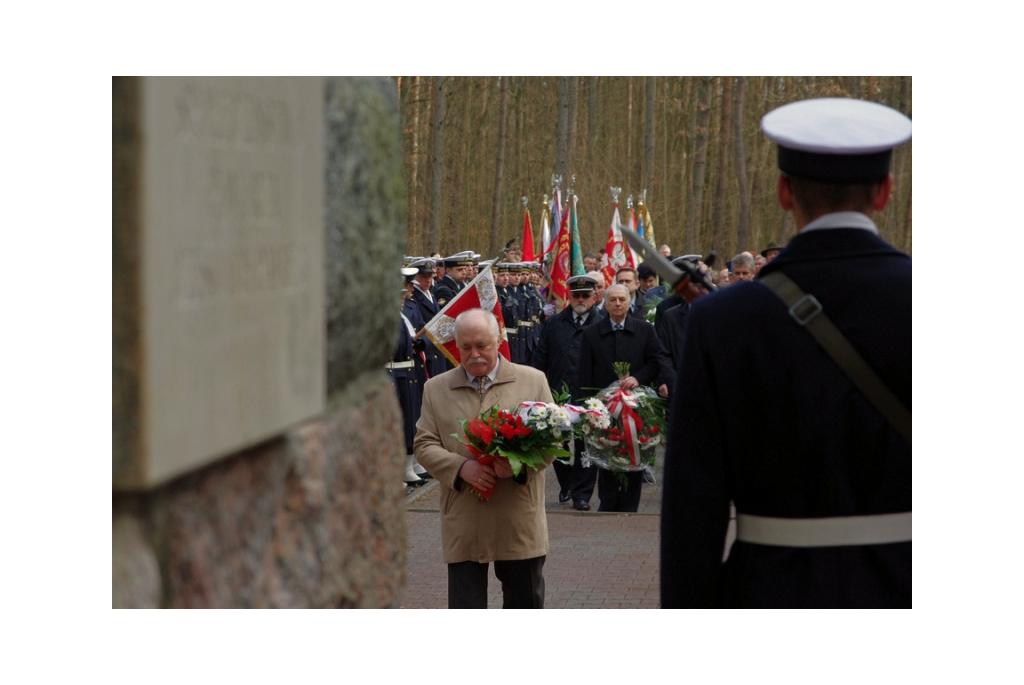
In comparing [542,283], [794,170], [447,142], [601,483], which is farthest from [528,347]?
[794,170]

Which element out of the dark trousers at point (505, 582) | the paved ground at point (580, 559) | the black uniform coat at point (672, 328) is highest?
the black uniform coat at point (672, 328)

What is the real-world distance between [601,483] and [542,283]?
42.1 feet

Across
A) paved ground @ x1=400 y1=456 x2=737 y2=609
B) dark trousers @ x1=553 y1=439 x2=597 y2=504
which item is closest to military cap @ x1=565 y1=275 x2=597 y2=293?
dark trousers @ x1=553 y1=439 x2=597 y2=504

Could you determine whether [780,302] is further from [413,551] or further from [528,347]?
[528,347]

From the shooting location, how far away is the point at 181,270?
4.69 ft

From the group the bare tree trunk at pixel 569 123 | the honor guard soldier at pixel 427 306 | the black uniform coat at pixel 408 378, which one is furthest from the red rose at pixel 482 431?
the bare tree trunk at pixel 569 123

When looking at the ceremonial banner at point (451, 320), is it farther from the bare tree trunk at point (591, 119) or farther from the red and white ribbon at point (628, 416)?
the bare tree trunk at point (591, 119)

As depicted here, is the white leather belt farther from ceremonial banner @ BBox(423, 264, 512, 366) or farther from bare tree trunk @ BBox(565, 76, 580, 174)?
bare tree trunk @ BBox(565, 76, 580, 174)

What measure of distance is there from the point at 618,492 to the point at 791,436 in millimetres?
8073

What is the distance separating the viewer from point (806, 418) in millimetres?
2559

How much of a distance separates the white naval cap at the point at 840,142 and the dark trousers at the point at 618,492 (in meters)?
7.76

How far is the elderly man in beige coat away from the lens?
5262 mm

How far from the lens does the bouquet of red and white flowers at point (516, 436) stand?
205 inches

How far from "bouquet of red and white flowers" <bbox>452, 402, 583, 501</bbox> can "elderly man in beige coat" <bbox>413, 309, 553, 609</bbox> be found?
5cm
